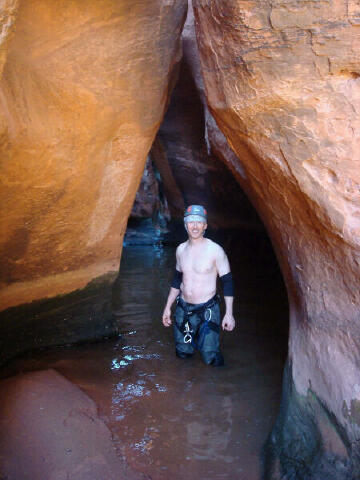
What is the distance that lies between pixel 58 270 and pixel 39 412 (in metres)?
1.55

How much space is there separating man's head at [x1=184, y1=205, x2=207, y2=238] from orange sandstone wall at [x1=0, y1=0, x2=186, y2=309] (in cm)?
91

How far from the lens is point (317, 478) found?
2586mm

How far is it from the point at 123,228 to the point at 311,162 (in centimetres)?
292

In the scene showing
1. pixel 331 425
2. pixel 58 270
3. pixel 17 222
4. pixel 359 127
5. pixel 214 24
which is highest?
pixel 214 24

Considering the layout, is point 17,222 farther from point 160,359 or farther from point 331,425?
point 331,425

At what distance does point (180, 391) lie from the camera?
4164 millimetres

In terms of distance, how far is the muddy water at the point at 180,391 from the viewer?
3250mm

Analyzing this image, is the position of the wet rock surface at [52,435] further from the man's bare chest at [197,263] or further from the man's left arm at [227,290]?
the man's bare chest at [197,263]

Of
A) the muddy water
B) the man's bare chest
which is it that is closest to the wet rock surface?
the muddy water

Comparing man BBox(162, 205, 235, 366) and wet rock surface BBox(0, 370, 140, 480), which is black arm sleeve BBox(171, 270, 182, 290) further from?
wet rock surface BBox(0, 370, 140, 480)

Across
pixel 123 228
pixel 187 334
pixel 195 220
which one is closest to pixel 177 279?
pixel 187 334

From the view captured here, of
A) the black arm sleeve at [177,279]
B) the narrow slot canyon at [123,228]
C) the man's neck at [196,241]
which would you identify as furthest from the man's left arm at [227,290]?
the narrow slot canyon at [123,228]

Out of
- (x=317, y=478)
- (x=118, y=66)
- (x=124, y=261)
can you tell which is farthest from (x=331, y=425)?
(x=124, y=261)

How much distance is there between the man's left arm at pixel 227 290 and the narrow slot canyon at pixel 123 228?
576mm
